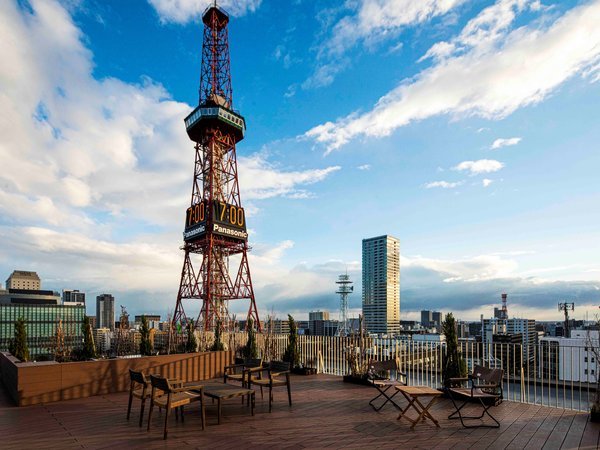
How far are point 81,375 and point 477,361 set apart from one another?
29.4 ft

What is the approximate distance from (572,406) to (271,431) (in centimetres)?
580

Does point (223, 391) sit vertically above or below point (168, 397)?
below

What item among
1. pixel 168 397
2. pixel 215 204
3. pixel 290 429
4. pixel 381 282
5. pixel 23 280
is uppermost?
pixel 215 204

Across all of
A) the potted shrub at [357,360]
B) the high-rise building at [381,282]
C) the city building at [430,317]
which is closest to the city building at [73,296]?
the high-rise building at [381,282]

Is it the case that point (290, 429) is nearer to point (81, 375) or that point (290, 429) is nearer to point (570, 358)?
point (81, 375)

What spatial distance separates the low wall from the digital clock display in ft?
89.9

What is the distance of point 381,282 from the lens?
124625mm

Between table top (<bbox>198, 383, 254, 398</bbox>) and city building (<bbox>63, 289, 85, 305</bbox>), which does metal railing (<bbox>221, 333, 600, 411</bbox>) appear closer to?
table top (<bbox>198, 383, 254, 398</bbox>)

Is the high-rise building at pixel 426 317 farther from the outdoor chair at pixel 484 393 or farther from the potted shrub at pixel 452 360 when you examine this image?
the outdoor chair at pixel 484 393

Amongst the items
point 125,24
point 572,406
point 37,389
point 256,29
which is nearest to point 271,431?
point 37,389

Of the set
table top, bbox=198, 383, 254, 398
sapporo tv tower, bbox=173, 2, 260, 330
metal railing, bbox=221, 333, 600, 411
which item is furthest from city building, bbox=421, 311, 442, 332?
table top, bbox=198, 383, 254, 398

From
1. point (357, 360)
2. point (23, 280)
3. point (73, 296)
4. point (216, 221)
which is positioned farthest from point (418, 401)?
point (73, 296)

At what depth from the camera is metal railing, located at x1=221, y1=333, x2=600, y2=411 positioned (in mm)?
7215

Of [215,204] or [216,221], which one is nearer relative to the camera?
[216,221]
